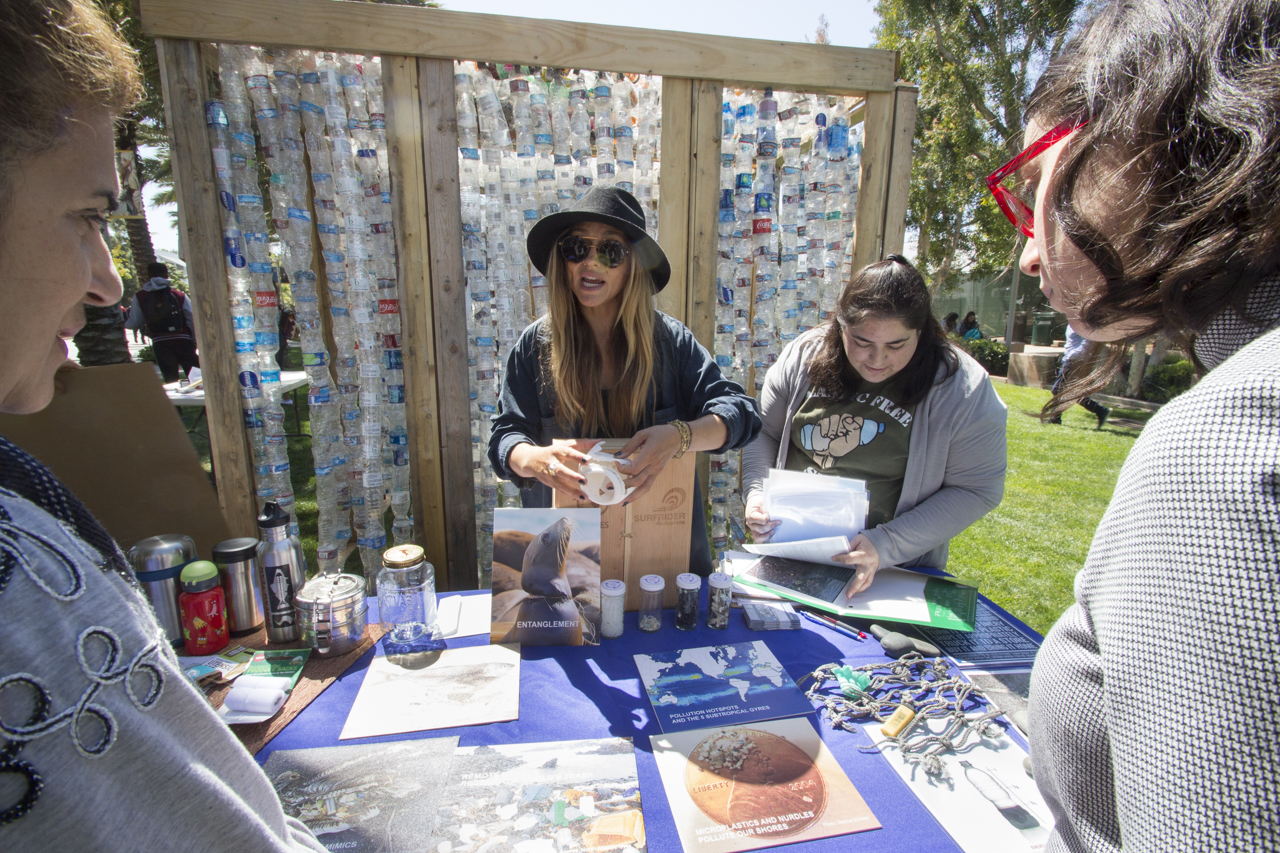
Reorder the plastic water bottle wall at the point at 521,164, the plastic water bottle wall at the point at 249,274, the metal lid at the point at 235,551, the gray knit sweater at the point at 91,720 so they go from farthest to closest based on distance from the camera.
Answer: the plastic water bottle wall at the point at 521,164 → the plastic water bottle wall at the point at 249,274 → the metal lid at the point at 235,551 → the gray knit sweater at the point at 91,720

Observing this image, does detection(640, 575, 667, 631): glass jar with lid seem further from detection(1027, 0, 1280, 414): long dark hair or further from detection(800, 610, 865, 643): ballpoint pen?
detection(1027, 0, 1280, 414): long dark hair

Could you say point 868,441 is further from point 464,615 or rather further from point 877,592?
point 464,615

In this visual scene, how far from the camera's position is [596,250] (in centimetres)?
206

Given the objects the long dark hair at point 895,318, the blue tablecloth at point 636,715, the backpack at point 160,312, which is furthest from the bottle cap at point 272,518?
the backpack at point 160,312

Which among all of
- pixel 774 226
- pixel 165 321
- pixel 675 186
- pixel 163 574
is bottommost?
pixel 163 574

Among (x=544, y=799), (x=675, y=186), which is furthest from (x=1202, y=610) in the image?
(x=675, y=186)

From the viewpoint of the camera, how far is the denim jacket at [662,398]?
2.07 metres

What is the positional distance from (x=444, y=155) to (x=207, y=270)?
53.1 inches

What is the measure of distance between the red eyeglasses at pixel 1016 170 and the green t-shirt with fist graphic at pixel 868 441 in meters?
1.12

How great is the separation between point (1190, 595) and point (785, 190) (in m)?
3.45

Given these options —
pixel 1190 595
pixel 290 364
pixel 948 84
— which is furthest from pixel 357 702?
pixel 948 84

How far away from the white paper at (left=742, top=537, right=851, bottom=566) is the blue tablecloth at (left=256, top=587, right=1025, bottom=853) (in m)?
0.26

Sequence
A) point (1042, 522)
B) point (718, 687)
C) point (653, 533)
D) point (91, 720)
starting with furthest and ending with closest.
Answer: point (1042, 522) < point (653, 533) < point (718, 687) < point (91, 720)

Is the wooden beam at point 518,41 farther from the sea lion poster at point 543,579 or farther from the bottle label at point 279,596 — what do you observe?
the bottle label at point 279,596
